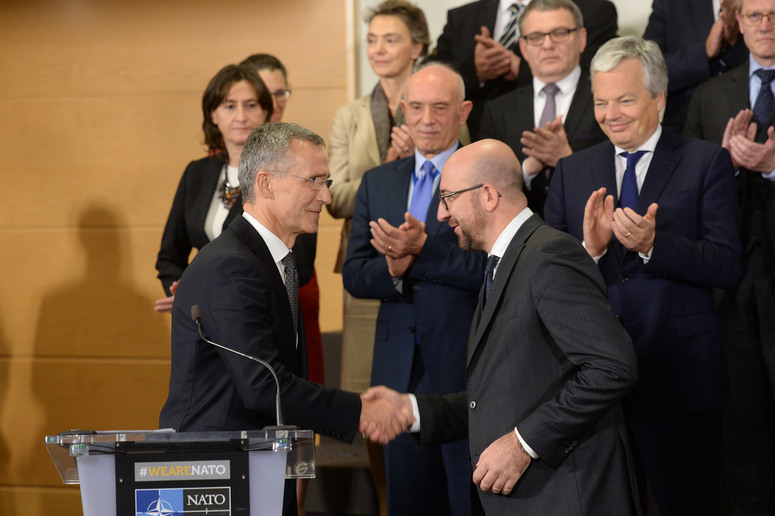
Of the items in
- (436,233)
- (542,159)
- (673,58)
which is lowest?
(436,233)

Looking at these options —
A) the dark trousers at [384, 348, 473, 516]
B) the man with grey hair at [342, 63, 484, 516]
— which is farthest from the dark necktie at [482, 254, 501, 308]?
the dark trousers at [384, 348, 473, 516]

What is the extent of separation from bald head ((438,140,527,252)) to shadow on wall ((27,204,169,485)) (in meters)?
3.18

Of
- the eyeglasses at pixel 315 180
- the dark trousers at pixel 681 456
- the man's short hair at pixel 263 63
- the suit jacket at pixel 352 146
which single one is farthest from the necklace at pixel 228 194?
the dark trousers at pixel 681 456

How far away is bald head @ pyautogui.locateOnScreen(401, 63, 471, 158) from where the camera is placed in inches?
128

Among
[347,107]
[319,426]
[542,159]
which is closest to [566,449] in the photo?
[319,426]

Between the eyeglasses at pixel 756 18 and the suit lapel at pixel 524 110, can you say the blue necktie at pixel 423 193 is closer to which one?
the suit lapel at pixel 524 110

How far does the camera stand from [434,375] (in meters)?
2.99

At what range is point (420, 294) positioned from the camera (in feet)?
10.0

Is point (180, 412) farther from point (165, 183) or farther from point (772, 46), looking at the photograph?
point (165, 183)

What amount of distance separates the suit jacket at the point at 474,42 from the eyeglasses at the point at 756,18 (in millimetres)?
609

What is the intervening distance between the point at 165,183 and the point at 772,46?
326 cm

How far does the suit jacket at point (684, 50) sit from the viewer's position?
362 cm

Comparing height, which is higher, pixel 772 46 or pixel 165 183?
pixel 772 46

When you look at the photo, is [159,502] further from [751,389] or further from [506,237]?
[751,389]
